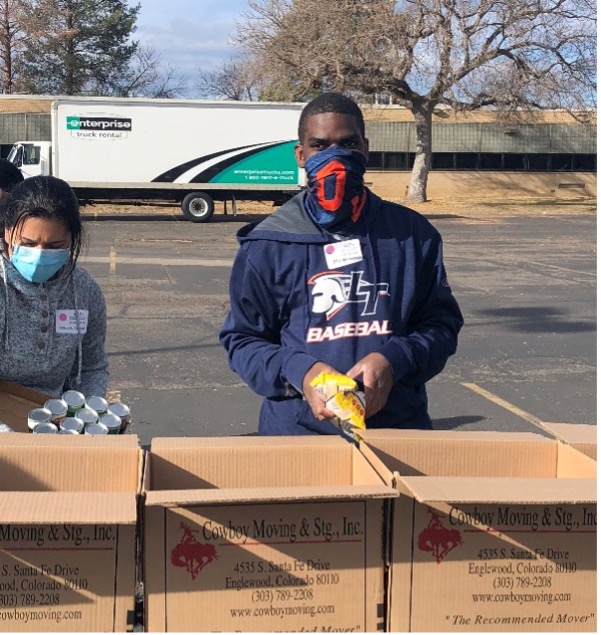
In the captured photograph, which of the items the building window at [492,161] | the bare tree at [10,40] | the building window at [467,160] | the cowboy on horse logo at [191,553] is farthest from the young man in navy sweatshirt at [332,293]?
the bare tree at [10,40]

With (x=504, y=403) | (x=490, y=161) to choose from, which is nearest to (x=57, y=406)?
(x=504, y=403)

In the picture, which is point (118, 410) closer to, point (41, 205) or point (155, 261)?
point (41, 205)

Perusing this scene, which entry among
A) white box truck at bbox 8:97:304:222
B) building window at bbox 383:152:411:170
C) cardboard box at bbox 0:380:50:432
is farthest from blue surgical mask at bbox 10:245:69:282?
building window at bbox 383:152:411:170

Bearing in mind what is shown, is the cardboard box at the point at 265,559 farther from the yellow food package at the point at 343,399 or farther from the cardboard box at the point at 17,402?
the cardboard box at the point at 17,402

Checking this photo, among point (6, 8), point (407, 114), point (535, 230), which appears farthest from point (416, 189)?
→ point (6, 8)

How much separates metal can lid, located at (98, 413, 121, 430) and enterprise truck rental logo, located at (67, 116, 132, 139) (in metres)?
24.3

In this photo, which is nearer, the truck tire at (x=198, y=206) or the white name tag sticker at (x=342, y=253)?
the white name tag sticker at (x=342, y=253)

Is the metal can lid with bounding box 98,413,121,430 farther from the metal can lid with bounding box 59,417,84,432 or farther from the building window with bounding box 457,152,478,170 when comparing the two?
the building window with bounding box 457,152,478,170

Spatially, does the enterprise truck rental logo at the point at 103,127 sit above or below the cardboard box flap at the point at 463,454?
above

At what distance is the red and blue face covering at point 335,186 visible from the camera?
8.67 feet

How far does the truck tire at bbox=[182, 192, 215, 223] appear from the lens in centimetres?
2675

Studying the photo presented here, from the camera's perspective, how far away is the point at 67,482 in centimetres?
220

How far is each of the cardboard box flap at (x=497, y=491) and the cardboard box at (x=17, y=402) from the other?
1.37m

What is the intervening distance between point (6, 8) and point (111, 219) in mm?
24733
